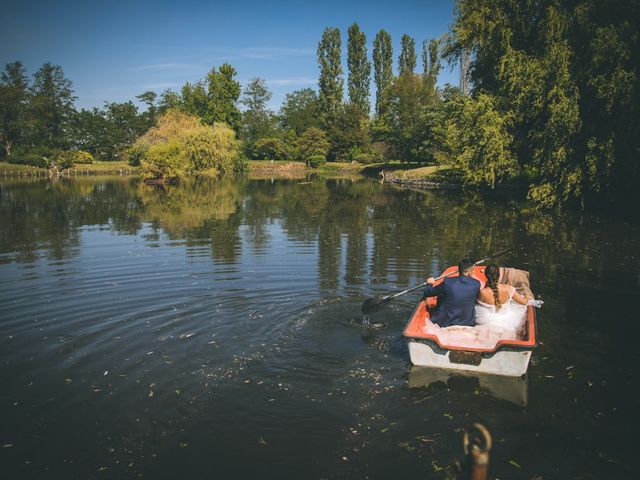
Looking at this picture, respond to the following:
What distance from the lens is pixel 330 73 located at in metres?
90.4

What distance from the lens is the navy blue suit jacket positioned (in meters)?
8.06

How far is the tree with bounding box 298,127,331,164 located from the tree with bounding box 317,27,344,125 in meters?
5.02

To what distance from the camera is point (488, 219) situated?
2516 centimetres

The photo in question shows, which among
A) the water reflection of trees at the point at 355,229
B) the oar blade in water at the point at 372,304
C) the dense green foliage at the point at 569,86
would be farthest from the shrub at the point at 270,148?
the oar blade in water at the point at 372,304

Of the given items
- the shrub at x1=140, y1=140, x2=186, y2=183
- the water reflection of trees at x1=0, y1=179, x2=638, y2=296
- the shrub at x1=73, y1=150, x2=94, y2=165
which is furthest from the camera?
the shrub at x1=73, y1=150, x2=94, y2=165

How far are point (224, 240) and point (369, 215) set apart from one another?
10.5m

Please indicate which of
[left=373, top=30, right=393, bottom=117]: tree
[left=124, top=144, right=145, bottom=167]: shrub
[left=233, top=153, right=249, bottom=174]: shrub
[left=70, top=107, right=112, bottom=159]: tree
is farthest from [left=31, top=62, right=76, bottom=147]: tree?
[left=373, top=30, right=393, bottom=117]: tree

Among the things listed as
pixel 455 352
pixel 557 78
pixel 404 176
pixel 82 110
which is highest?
pixel 82 110

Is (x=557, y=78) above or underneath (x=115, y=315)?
above

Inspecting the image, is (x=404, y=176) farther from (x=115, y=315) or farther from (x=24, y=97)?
(x=24, y=97)

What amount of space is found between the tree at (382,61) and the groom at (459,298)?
85384 mm

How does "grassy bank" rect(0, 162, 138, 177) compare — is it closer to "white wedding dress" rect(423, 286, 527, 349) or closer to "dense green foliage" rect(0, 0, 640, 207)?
"dense green foliage" rect(0, 0, 640, 207)

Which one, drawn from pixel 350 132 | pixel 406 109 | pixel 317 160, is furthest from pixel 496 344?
pixel 350 132

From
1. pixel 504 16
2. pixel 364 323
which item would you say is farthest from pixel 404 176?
pixel 364 323
